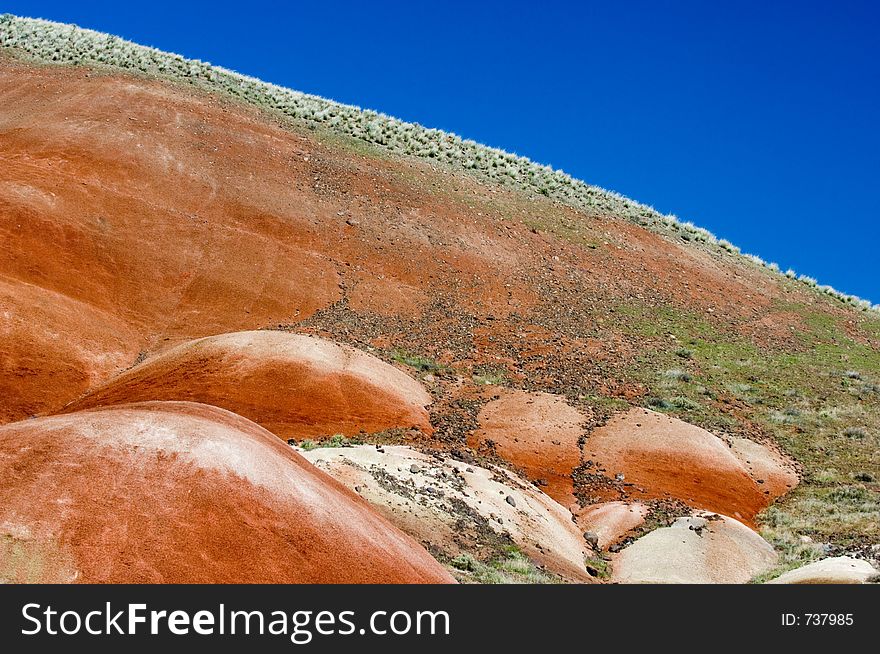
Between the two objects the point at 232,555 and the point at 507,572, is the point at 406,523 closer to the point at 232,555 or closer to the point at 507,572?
the point at 507,572

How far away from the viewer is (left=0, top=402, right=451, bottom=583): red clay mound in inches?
306

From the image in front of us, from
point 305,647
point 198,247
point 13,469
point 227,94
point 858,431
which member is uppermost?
point 227,94

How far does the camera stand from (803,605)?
889 centimetres

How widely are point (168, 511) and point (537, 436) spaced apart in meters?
12.6

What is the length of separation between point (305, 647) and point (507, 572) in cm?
531

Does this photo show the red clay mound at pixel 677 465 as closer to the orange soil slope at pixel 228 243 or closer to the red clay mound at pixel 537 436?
the red clay mound at pixel 537 436

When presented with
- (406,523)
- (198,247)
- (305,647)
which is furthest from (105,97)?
(305,647)

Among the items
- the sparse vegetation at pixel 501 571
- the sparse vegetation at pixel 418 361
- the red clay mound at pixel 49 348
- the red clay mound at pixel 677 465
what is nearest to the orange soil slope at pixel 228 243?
the red clay mound at pixel 49 348

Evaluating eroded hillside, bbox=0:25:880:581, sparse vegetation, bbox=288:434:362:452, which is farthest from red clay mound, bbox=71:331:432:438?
sparse vegetation, bbox=288:434:362:452

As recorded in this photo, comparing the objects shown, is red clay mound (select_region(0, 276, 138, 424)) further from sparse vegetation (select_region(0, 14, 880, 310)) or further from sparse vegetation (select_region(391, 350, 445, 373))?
sparse vegetation (select_region(0, 14, 880, 310))

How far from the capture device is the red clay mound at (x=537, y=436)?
737 inches

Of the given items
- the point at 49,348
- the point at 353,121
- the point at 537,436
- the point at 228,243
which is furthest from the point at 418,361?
the point at 353,121

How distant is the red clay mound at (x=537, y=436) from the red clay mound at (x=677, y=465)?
62 cm

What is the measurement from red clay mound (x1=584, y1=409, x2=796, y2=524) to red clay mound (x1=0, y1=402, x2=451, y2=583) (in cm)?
976
